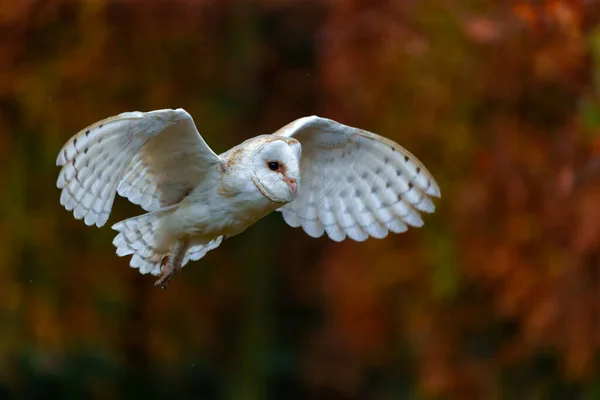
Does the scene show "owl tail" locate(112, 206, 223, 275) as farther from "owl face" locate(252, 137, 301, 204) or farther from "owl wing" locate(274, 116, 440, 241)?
"owl wing" locate(274, 116, 440, 241)

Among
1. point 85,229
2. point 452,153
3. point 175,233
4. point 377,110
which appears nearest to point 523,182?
point 452,153

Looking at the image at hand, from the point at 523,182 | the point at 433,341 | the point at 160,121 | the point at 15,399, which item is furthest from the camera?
the point at 15,399

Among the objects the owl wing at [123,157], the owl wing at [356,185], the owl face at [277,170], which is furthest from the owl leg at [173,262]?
the owl wing at [356,185]

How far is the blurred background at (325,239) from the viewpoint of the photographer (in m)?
6.63

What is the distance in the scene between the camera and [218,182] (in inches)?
149

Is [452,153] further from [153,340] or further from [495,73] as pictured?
[153,340]

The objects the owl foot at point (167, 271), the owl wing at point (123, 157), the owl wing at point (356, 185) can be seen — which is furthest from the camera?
the owl wing at point (356, 185)

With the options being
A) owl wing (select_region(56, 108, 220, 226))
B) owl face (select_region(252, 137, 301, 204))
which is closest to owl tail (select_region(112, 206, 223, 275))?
owl wing (select_region(56, 108, 220, 226))

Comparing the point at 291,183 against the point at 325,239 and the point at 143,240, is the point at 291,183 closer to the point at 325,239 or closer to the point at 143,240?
the point at 143,240

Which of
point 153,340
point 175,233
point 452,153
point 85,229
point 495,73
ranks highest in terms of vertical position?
point 175,233

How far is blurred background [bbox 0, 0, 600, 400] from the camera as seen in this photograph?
261 inches

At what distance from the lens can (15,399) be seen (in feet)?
26.2

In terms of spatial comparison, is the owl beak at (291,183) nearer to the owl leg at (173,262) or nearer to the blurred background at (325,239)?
the owl leg at (173,262)

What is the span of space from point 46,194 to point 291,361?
6.83ft
